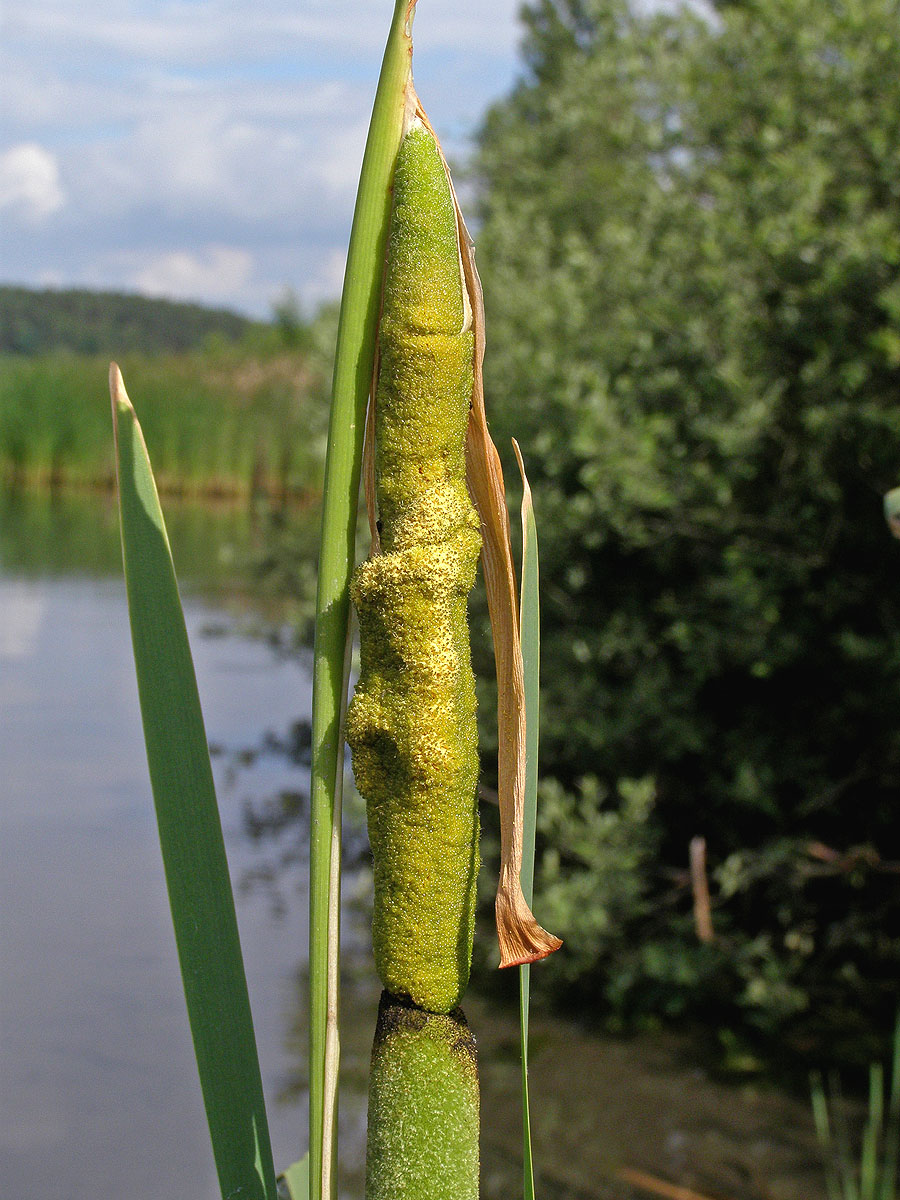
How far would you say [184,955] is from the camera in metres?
0.64

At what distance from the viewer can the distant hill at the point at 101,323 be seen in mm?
37562

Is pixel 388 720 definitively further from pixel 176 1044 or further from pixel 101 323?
pixel 101 323

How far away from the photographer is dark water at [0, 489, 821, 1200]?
3.83 m

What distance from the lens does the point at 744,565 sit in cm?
396

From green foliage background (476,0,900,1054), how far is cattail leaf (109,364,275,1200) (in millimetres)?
3388

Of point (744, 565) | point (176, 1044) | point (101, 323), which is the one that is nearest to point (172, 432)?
point (176, 1044)

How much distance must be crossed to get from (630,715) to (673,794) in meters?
0.51

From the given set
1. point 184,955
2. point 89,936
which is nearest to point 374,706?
point 184,955

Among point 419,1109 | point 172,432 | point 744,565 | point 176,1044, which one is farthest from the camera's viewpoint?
point 172,432

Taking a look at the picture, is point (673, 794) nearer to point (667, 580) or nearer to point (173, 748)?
point (667, 580)

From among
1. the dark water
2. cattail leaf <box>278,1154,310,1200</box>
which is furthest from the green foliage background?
cattail leaf <box>278,1154,310,1200</box>

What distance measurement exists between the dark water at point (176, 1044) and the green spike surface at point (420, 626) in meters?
3.51

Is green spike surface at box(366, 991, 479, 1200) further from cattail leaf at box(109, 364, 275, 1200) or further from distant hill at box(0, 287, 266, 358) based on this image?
distant hill at box(0, 287, 266, 358)

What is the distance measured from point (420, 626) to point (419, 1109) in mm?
263
